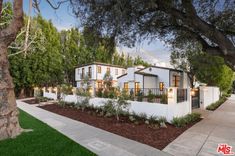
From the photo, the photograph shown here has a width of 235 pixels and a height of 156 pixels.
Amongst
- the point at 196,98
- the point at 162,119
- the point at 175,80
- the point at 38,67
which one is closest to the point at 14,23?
the point at 162,119

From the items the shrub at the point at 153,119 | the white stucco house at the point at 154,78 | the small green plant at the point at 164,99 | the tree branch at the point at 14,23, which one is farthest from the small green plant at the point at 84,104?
the white stucco house at the point at 154,78

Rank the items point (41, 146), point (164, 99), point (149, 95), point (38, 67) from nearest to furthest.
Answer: point (41, 146), point (164, 99), point (149, 95), point (38, 67)

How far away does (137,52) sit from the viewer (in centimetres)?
695

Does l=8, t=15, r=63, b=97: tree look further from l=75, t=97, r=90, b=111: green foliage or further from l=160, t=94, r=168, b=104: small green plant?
l=160, t=94, r=168, b=104: small green plant

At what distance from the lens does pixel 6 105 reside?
688 centimetres

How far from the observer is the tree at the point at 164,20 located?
17.3ft

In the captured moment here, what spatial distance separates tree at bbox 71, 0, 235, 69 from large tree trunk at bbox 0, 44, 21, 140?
2.83m

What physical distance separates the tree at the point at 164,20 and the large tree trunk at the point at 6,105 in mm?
2830

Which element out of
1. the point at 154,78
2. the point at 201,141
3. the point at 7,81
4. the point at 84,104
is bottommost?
the point at 201,141

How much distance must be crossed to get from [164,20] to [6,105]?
5635 mm

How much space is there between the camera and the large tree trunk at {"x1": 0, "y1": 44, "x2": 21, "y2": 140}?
6.76m

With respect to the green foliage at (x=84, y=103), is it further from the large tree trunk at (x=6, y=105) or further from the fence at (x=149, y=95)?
the large tree trunk at (x=6, y=105)

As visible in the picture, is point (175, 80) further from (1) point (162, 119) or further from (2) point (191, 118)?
(1) point (162, 119)

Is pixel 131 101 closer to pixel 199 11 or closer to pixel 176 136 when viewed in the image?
pixel 176 136
